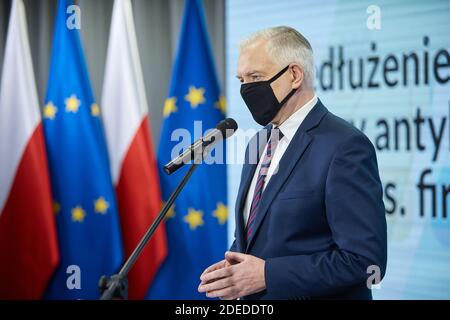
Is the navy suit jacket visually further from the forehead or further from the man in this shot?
the forehead

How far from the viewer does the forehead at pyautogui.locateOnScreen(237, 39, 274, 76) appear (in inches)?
63.3

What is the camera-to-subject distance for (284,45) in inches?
63.5

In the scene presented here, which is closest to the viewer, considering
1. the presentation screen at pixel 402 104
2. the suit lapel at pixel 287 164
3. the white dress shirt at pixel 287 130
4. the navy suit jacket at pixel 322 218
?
the navy suit jacket at pixel 322 218

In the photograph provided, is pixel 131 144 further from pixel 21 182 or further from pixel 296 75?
pixel 296 75

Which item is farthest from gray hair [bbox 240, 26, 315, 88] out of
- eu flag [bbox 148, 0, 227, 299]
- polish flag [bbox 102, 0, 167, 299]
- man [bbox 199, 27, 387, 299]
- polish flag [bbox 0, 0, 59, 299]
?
polish flag [bbox 0, 0, 59, 299]

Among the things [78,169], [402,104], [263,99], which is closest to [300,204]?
[263,99]

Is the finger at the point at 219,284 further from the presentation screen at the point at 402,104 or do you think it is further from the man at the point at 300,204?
the presentation screen at the point at 402,104

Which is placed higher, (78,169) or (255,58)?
(255,58)

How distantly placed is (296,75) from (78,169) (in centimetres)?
203

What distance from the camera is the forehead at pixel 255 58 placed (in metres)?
1.61

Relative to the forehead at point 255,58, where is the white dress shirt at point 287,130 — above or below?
below

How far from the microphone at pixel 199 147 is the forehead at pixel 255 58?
193 millimetres

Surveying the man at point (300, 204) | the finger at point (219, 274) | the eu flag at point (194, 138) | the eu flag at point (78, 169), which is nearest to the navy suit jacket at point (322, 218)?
the man at point (300, 204)
